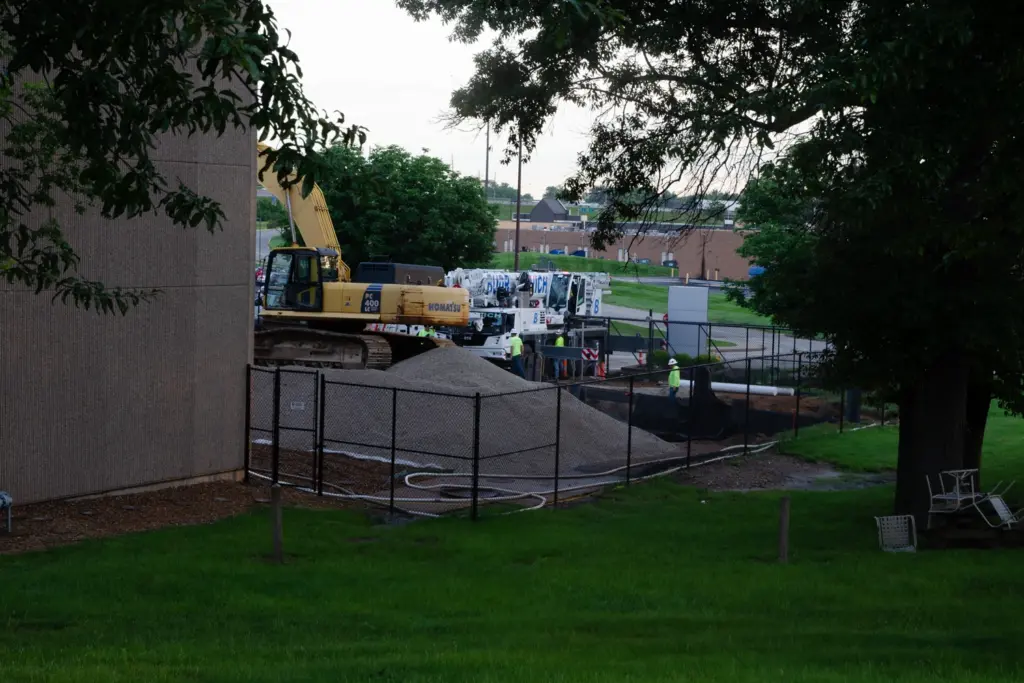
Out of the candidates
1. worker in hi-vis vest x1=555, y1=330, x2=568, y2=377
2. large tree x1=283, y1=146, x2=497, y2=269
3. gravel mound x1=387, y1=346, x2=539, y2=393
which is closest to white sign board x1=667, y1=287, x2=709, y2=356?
worker in hi-vis vest x1=555, y1=330, x2=568, y2=377

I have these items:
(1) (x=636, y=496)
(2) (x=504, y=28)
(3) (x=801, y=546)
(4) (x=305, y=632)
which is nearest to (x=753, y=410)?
(1) (x=636, y=496)

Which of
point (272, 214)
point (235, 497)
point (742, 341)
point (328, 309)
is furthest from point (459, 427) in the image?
point (272, 214)

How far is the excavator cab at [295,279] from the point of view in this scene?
120ft

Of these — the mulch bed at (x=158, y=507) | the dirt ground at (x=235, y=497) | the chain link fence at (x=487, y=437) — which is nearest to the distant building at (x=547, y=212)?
the chain link fence at (x=487, y=437)

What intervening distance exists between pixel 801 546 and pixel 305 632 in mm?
8306

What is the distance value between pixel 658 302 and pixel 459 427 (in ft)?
241

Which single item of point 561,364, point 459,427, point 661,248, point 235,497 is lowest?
point 235,497

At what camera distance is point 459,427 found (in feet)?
82.1

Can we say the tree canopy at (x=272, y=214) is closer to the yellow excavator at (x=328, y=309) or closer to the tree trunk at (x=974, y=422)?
the yellow excavator at (x=328, y=309)

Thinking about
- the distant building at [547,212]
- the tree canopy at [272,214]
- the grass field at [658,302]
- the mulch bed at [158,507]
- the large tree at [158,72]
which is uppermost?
the distant building at [547,212]

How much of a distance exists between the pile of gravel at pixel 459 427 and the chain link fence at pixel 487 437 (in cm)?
4

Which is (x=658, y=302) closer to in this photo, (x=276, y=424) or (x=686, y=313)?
(x=686, y=313)

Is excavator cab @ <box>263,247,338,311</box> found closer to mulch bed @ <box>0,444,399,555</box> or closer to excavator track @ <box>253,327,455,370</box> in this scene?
excavator track @ <box>253,327,455,370</box>

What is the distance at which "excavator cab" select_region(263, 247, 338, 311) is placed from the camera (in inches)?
1438
